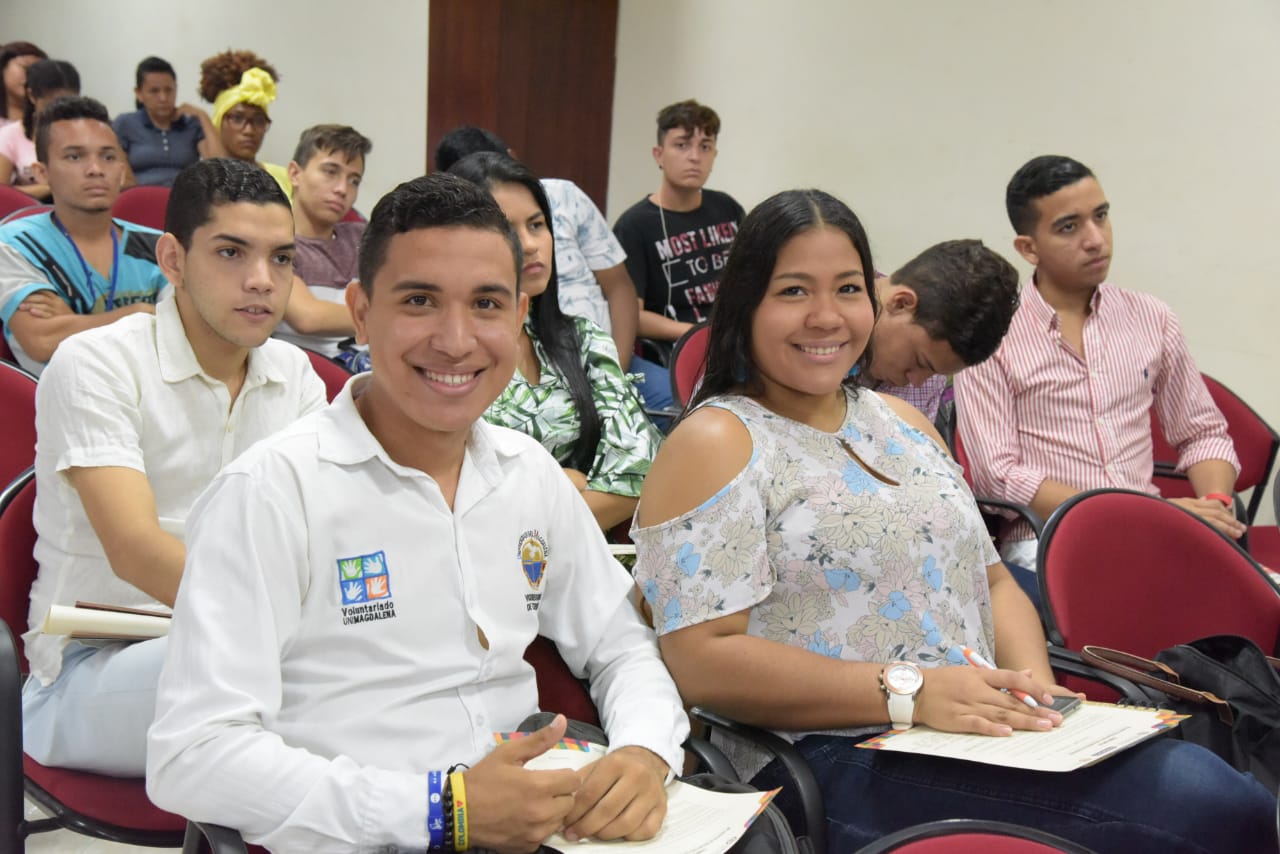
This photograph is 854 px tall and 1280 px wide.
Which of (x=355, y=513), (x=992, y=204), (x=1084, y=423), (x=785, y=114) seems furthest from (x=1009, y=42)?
(x=355, y=513)

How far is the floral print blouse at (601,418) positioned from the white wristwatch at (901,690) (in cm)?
83

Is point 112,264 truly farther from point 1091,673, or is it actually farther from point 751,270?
point 1091,673

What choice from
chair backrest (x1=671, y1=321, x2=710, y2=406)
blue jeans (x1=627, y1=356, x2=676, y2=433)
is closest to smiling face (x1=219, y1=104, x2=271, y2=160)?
blue jeans (x1=627, y1=356, x2=676, y2=433)

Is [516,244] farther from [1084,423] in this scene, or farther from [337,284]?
[337,284]

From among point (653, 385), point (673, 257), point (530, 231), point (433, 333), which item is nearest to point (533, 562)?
point (433, 333)

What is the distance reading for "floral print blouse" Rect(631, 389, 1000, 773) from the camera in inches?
59.1

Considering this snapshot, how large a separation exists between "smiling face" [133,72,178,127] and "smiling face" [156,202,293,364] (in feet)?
14.7

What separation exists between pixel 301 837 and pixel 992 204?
3.68 meters

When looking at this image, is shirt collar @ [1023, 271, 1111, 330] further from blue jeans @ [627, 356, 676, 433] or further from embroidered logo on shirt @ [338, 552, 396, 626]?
embroidered logo on shirt @ [338, 552, 396, 626]

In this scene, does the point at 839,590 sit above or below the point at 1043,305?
below

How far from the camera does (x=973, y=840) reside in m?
1.10

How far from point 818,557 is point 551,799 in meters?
0.54

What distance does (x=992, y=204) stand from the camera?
4180mm

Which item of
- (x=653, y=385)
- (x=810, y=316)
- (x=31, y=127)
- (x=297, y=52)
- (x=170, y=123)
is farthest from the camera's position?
(x=297, y=52)
